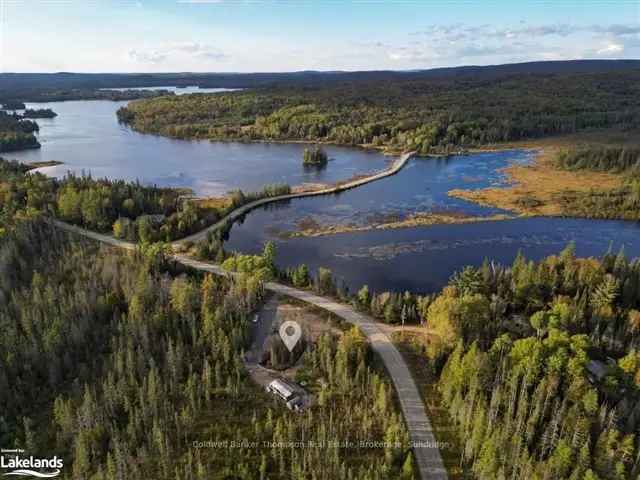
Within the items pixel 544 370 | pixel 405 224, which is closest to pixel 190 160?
pixel 405 224

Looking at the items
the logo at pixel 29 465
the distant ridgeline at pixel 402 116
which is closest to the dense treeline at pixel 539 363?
the logo at pixel 29 465

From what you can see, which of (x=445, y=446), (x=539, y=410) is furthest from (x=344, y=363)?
(x=539, y=410)

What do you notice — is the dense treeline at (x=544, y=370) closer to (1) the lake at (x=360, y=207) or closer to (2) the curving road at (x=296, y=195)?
(1) the lake at (x=360, y=207)

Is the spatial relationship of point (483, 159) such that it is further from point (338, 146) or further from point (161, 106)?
point (161, 106)

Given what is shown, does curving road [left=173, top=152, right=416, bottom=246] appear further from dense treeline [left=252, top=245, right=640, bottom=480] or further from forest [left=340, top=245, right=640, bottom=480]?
forest [left=340, top=245, right=640, bottom=480]

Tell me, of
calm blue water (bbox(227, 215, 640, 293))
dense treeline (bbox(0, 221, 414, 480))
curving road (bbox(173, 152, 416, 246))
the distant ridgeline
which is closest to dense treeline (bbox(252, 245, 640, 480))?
dense treeline (bbox(0, 221, 414, 480))

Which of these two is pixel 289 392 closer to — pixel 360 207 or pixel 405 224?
pixel 405 224

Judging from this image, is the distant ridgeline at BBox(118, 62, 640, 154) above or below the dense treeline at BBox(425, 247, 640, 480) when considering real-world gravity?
above
